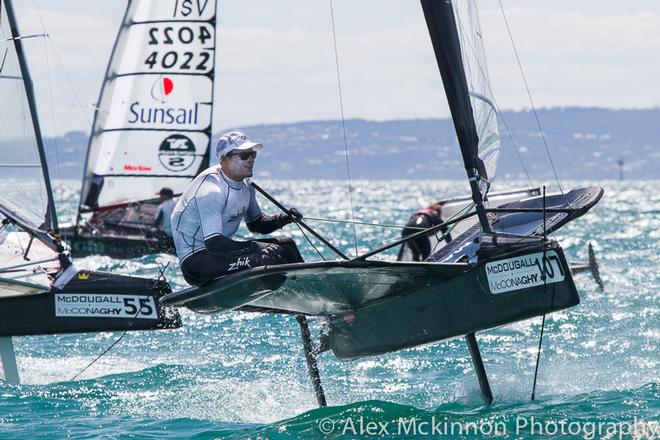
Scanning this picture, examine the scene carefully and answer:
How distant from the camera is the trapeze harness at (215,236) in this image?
5.55 metres

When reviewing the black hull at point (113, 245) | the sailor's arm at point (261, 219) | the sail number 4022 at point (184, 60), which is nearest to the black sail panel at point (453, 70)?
the sailor's arm at point (261, 219)

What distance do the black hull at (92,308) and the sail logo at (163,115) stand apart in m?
10.2

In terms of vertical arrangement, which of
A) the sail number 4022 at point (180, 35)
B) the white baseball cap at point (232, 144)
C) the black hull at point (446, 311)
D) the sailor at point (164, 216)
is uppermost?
the sail number 4022 at point (180, 35)

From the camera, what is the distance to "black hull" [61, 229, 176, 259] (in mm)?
15336

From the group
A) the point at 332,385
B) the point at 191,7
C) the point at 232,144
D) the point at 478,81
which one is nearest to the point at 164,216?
the point at 191,7

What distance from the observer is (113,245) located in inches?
607

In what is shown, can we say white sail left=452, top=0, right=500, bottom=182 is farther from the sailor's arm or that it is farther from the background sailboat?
the background sailboat

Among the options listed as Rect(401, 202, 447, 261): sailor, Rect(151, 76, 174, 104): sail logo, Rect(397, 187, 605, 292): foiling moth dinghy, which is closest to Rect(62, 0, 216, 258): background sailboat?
Rect(151, 76, 174, 104): sail logo

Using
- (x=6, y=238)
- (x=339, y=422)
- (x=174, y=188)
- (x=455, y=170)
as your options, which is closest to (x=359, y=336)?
(x=339, y=422)

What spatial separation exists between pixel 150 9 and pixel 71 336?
8.71 meters

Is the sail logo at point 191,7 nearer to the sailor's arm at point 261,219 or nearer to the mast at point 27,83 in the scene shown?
the mast at point 27,83

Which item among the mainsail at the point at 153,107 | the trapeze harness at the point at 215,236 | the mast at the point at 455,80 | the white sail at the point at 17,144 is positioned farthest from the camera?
the mainsail at the point at 153,107

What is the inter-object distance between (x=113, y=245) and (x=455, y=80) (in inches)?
396

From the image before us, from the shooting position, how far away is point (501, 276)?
582 cm
